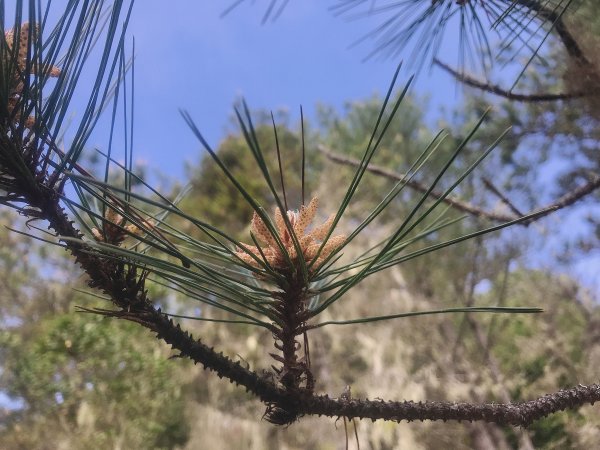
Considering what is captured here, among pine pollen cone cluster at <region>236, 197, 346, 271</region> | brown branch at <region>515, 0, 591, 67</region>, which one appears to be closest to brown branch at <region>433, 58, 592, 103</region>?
brown branch at <region>515, 0, 591, 67</region>

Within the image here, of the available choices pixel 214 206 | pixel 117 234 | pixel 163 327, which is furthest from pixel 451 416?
pixel 214 206

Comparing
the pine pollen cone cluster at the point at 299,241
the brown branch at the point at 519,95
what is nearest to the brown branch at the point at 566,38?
the brown branch at the point at 519,95

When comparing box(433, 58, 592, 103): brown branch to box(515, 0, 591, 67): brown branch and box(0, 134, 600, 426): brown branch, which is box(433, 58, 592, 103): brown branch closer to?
box(515, 0, 591, 67): brown branch

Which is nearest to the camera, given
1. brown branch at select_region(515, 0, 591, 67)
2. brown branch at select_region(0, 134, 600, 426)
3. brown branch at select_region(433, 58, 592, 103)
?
brown branch at select_region(0, 134, 600, 426)

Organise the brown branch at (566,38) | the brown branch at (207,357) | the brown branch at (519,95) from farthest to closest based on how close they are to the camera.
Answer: the brown branch at (519,95) < the brown branch at (566,38) < the brown branch at (207,357)

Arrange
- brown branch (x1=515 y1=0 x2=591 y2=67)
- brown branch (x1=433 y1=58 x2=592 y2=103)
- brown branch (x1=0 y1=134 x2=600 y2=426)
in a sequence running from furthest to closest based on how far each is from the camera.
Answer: brown branch (x1=433 y1=58 x2=592 y2=103), brown branch (x1=515 y1=0 x2=591 y2=67), brown branch (x1=0 y1=134 x2=600 y2=426)

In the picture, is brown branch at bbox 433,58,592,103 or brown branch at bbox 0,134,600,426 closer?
brown branch at bbox 0,134,600,426

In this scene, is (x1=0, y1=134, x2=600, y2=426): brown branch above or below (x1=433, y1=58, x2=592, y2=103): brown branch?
below

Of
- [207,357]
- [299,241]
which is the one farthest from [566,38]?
[207,357]

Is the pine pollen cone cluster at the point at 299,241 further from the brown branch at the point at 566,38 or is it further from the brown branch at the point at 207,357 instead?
the brown branch at the point at 566,38

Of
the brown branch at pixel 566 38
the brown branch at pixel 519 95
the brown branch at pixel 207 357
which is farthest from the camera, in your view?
the brown branch at pixel 519 95

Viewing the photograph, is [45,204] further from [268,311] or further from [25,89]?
[268,311]
